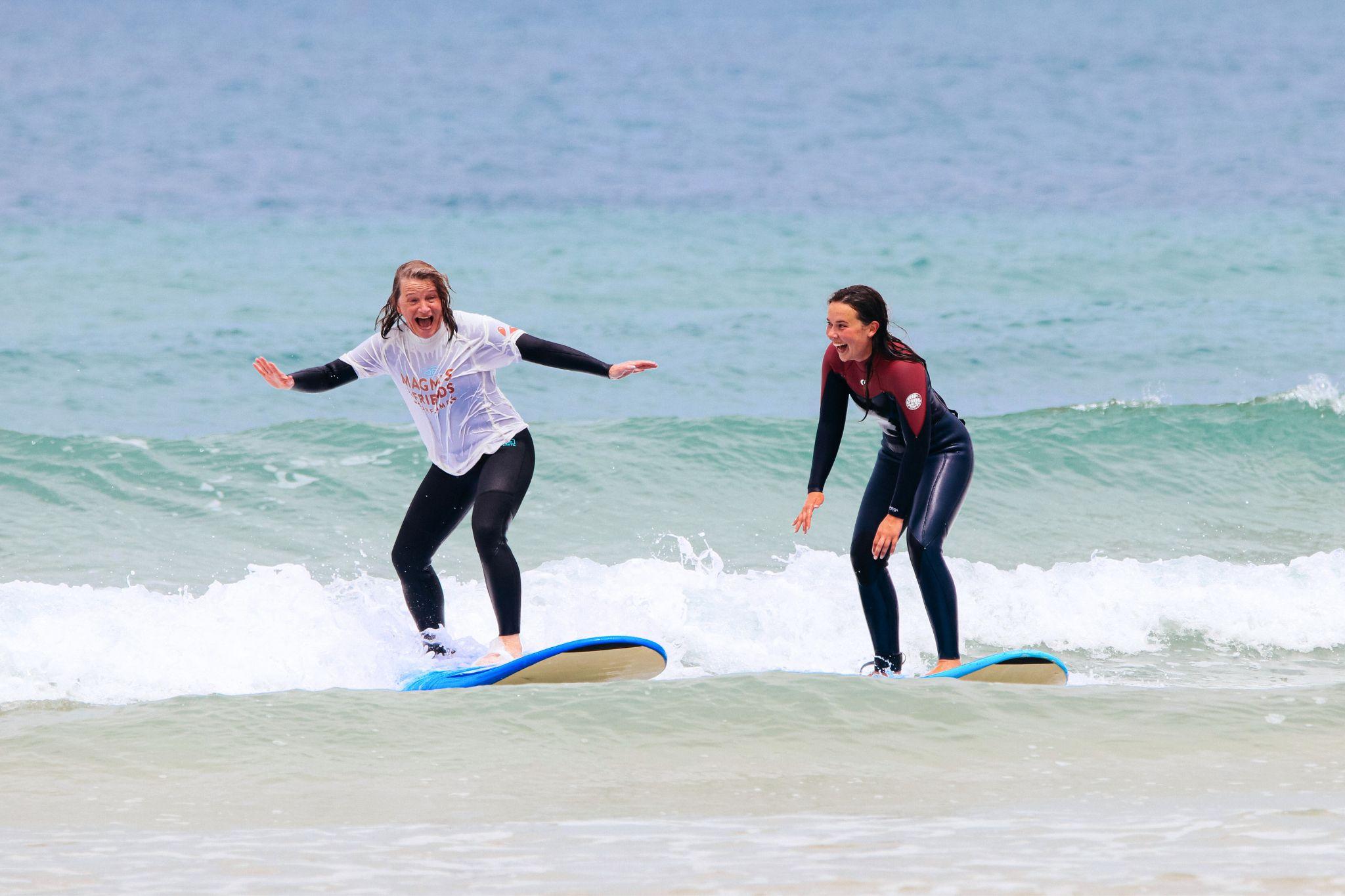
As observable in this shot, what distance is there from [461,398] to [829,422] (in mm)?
1553

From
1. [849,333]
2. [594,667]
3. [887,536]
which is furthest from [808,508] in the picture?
[594,667]

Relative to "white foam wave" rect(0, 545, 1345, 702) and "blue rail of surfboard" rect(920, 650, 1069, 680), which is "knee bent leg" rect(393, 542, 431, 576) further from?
"blue rail of surfboard" rect(920, 650, 1069, 680)

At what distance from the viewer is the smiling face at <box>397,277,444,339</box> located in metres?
5.92

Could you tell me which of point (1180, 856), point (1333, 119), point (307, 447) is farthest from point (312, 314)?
point (1333, 119)

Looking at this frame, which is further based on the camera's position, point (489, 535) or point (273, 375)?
point (489, 535)

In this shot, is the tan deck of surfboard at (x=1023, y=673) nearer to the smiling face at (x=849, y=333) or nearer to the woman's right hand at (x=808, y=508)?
the woman's right hand at (x=808, y=508)

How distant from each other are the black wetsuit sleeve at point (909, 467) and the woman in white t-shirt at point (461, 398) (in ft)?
3.79

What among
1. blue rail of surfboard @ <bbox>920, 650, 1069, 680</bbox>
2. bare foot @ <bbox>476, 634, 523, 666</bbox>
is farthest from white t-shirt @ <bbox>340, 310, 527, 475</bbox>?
blue rail of surfboard @ <bbox>920, 650, 1069, 680</bbox>

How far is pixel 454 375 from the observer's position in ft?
19.9

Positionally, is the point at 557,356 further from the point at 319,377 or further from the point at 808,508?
the point at 808,508

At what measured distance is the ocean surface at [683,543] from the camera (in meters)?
4.41

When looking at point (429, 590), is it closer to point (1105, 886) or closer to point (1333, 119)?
point (1105, 886)

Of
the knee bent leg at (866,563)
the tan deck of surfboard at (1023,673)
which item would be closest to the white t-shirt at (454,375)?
the knee bent leg at (866,563)

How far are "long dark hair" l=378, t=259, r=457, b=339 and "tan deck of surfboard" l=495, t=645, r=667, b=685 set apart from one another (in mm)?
1416
